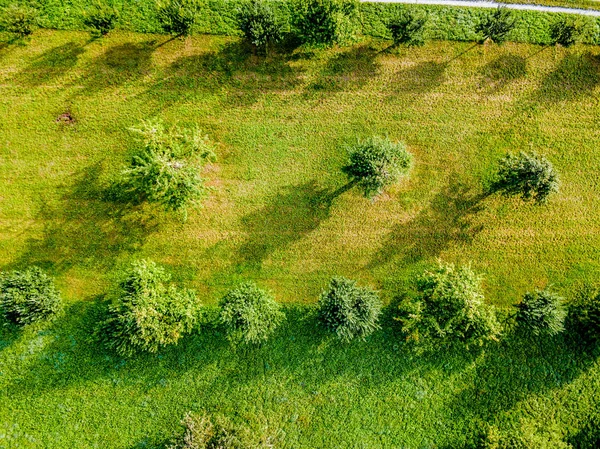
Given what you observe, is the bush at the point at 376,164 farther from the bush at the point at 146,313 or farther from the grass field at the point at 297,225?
the bush at the point at 146,313

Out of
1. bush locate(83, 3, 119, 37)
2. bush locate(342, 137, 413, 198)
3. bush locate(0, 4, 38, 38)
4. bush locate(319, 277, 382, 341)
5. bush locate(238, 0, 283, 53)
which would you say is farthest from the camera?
bush locate(83, 3, 119, 37)

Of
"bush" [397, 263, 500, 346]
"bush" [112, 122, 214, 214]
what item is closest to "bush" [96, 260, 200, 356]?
"bush" [112, 122, 214, 214]

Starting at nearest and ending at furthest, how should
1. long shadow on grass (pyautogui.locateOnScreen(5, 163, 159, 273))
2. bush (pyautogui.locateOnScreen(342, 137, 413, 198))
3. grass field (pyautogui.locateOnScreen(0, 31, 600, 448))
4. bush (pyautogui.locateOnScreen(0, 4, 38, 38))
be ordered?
bush (pyautogui.locateOnScreen(342, 137, 413, 198)) → bush (pyautogui.locateOnScreen(0, 4, 38, 38)) → grass field (pyautogui.locateOnScreen(0, 31, 600, 448)) → long shadow on grass (pyautogui.locateOnScreen(5, 163, 159, 273))

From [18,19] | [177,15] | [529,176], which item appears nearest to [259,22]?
[177,15]

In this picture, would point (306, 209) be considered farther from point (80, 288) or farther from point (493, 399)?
point (493, 399)

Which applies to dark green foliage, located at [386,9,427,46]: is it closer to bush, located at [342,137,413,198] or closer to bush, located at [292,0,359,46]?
bush, located at [292,0,359,46]

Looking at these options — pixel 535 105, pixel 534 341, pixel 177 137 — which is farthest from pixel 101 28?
pixel 534 341

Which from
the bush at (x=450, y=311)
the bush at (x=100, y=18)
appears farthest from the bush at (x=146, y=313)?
the bush at (x=100, y=18)
